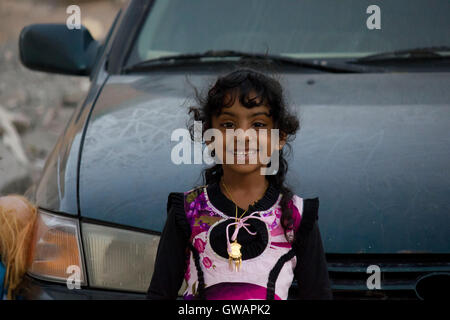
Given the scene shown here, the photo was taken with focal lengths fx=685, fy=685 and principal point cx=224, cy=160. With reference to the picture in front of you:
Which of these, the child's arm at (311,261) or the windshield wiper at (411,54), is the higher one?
the windshield wiper at (411,54)

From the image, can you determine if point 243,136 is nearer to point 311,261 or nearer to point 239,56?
point 311,261

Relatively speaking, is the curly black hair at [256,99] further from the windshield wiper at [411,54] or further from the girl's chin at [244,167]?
the windshield wiper at [411,54]

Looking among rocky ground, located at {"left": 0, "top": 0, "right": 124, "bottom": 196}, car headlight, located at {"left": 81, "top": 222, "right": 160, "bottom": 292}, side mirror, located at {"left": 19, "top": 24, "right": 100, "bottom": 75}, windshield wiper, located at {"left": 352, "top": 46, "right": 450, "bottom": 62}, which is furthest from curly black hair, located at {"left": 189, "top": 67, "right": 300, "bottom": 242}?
rocky ground, located at {"left": 0, "top": 0, "right": 124, "bottom": 196}

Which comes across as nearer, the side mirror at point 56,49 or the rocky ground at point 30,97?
the side mirror at point 56,49

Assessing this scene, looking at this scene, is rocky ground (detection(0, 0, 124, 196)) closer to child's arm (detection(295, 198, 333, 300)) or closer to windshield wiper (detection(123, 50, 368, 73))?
windshield wiper (detection(123, 50, 368, 73))

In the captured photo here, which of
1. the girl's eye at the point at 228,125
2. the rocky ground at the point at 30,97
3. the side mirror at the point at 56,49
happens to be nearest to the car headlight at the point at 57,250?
the girl's eye at the point at 228,125

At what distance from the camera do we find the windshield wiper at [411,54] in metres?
2.71

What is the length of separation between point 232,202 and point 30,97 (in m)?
7.93

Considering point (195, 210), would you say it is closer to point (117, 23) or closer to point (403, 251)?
point (403, 251)

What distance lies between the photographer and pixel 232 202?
1.67 metres

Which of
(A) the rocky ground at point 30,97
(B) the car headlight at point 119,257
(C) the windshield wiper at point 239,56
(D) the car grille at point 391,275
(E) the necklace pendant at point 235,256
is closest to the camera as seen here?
(E) the necklace pendant at point 235,256

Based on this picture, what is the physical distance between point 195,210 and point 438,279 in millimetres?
715

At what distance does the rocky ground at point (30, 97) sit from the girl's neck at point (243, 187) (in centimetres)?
267
